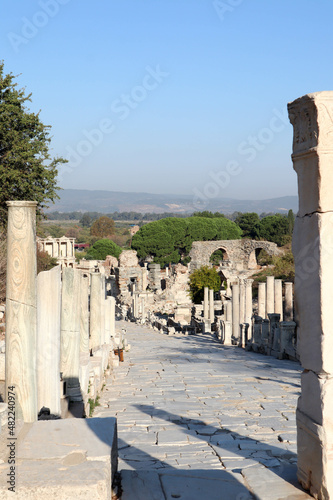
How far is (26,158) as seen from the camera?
18.0 meters

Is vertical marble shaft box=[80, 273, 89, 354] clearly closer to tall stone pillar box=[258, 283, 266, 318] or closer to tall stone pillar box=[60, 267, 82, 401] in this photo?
tall stone pillar box=[60, 267, 82, 401]

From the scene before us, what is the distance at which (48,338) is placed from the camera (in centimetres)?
525

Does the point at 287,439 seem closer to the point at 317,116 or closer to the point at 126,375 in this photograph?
the point at 317,116

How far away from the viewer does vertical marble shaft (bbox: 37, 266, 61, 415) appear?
Result: 520 centimetres

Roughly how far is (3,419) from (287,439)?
2.91 m

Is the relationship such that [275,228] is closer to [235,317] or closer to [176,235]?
[176,235]

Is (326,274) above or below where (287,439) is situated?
above

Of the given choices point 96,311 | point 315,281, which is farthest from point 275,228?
point 315,281

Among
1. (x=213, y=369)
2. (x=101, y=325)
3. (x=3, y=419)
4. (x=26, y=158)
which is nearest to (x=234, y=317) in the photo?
(x=213, y=369)

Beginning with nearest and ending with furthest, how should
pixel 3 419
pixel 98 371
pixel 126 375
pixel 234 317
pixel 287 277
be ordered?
1. pixel 3 419
2. pixel 98 371
3. pixel 126 375
4. pixel 234 317
5. pixel 287 277

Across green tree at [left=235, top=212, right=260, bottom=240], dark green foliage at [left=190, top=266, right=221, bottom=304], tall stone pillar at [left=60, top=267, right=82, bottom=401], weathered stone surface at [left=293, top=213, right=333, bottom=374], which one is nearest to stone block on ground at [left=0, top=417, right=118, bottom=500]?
weathered stone surface at [left=293, top=213, right=333, bottom=374]

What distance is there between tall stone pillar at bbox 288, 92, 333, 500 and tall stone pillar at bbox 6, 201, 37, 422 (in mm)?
2360

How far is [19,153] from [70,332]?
12789 millimetres

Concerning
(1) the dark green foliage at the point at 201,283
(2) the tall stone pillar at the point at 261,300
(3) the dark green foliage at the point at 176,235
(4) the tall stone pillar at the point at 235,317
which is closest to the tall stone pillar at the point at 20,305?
(2) the tall stone pillar at the point at 261,300
